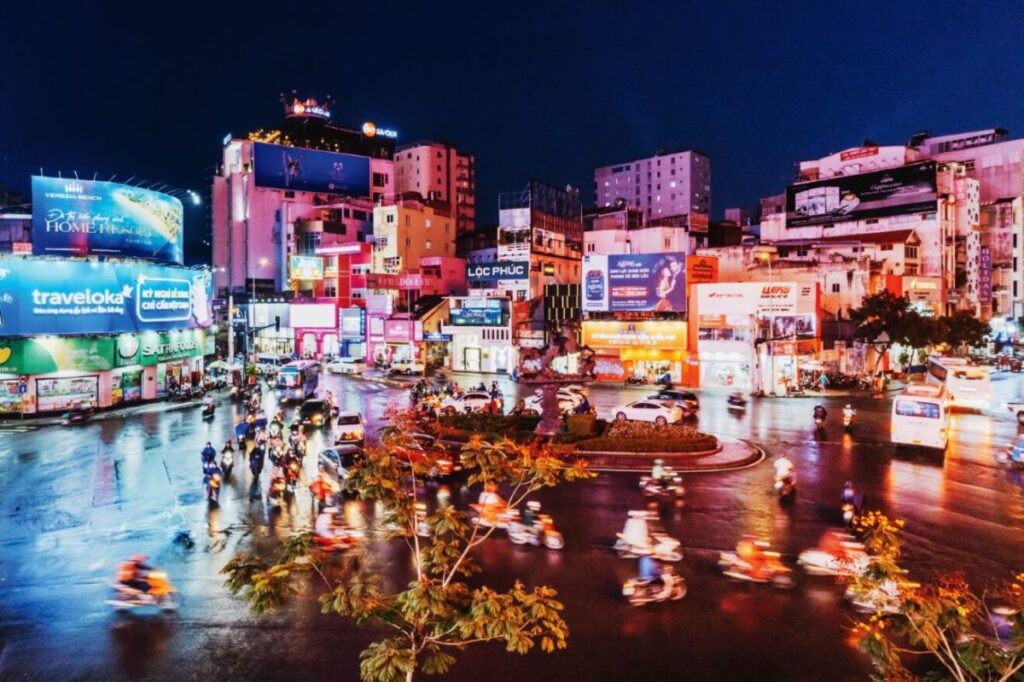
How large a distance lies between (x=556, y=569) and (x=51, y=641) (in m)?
8.75

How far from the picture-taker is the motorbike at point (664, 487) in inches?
796

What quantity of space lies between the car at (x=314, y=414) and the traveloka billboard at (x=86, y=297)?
13779mm

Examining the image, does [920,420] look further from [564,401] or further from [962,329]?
[962,329]

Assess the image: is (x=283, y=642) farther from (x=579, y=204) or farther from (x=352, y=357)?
(x=579, y=204)

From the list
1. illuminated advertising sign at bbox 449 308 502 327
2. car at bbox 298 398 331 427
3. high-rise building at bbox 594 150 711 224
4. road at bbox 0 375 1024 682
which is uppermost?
high-rise building at bbox 594 150 711 224

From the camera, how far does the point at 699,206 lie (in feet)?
438

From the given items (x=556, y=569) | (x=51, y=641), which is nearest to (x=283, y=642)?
(x=51, y=641)

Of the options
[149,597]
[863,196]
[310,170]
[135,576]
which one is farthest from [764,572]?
[310,170]

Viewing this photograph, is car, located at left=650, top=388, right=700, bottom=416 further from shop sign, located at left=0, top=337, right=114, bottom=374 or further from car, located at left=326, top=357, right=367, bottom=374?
car, located at left=326, top=357, right=367, bottom=374

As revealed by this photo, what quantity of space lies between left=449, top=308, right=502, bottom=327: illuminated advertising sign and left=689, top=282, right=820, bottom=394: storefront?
56.6 ft

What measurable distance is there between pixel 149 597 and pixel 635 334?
40596 millimetres

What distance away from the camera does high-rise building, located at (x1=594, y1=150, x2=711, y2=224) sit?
133875 millimetres

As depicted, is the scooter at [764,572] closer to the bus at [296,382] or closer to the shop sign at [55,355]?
the bus at [296,382]

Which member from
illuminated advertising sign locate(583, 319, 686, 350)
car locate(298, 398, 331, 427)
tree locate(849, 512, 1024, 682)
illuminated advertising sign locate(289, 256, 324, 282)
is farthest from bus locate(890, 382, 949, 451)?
illuminated advertising sign locate(289, 256, 324, 282)
